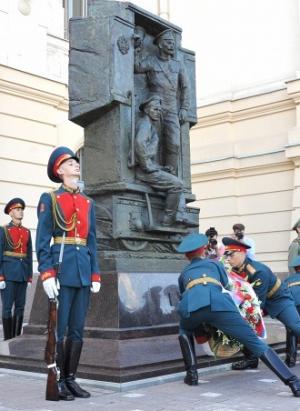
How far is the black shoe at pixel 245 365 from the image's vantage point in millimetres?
6039

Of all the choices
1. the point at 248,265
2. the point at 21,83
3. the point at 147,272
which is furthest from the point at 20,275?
the point at 21,83

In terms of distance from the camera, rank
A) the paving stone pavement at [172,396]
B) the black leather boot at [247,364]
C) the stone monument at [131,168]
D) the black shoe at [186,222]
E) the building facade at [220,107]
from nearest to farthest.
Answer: the paving stone pavement at [172,396]
the black leather boot at [247,364]
the stone monument at [131,168]
the black shoe at [186,222]
the building facade at [220,107]

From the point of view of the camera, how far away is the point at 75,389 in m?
4.74

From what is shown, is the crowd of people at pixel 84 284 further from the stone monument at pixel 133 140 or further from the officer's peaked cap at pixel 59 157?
the stone monument at pixel 133 140

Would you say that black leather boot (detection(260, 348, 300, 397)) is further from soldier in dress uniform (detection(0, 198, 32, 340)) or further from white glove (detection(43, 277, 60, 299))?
soldier in dress uniform (detection(0, 198, 32, 340))

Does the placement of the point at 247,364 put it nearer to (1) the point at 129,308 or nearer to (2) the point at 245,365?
(2) the point at 245,365

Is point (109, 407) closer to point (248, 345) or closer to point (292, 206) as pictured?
point (248, 345)

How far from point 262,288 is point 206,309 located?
1.04 meters

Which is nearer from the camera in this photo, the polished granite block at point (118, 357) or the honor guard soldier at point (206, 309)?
the honor guard soldier at point (206, 309)

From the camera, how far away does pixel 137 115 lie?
23.8 ft

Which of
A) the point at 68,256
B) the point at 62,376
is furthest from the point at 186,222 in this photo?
the point at 62,376

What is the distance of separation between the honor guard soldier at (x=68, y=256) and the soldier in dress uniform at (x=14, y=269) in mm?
3146

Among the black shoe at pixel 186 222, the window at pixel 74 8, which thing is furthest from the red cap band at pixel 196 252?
the window at pixel 74 8

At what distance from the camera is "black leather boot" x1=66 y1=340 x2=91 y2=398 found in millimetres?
4738
